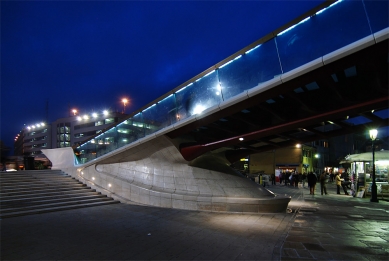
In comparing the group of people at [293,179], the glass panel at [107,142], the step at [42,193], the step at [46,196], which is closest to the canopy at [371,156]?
the group of people at [293,179]

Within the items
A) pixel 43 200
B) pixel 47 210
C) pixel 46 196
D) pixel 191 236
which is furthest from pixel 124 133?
pixel 191 236

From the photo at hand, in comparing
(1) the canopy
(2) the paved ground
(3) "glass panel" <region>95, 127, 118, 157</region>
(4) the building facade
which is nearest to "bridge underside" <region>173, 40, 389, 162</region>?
(2) the paved ground

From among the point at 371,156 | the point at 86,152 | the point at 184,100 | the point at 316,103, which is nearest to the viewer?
the point at 316,103

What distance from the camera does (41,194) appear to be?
40.8 feet

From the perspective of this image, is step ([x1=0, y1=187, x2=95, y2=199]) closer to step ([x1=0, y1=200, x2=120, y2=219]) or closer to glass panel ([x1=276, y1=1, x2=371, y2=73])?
step ([x1=0, y1=200, x2=120, y2=219])

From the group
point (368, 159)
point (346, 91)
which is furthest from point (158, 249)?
point (368, 159)

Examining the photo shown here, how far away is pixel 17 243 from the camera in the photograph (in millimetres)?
6332

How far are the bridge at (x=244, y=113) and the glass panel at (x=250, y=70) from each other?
32mm

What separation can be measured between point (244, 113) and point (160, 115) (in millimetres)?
3936

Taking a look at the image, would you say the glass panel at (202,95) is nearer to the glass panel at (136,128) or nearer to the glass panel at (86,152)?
the glass panel at (136,128)

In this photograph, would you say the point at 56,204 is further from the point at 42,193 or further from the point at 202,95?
the point at 202,95

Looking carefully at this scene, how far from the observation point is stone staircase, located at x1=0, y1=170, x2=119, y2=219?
10602 millimetres

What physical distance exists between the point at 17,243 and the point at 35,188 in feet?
25.2

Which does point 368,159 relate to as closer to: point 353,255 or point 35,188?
point 353,255
